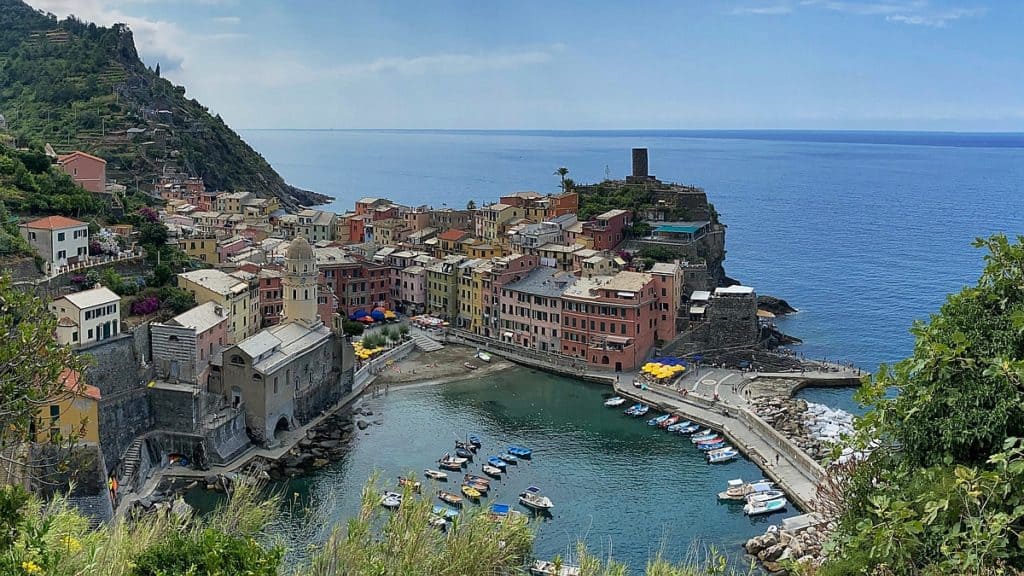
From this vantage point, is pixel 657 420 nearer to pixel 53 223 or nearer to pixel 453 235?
pixel 453 235


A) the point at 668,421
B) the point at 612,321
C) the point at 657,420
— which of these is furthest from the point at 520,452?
the point at 612,321

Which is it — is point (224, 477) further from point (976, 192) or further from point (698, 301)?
point (976, 192)

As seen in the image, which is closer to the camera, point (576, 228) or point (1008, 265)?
point (1008, 265)

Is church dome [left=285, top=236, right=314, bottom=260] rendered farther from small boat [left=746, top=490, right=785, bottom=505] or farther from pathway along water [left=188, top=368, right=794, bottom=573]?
small boat [left=746, top=490, right=785, bottom=505]

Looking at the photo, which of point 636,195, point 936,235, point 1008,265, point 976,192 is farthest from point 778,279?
point 976,192

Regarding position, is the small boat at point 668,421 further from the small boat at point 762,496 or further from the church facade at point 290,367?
the church facade at point 290,367

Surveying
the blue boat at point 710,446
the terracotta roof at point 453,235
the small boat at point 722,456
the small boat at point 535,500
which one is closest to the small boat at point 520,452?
the small boat at point 535,500
